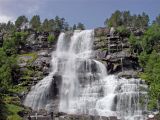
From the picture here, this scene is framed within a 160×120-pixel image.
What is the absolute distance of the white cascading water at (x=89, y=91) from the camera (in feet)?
264

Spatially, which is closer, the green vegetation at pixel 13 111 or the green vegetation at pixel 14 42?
the green vegetation at pixel 13 111

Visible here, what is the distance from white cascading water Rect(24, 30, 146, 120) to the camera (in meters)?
80.6

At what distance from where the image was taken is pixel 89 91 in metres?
89.7

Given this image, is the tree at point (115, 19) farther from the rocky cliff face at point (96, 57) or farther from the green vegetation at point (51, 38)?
the green vegetation at point (51, 38)

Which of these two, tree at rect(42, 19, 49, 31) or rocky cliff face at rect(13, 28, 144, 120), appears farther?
tree at rect(42, 19, 49, 31)

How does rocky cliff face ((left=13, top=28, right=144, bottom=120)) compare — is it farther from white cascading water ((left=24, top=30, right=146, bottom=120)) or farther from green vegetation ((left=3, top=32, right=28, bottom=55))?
white cascading water ((left=24, top=30, right=146, bottom=120))

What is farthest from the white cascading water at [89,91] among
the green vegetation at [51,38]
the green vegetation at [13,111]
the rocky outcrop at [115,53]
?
the green vegetation at [13,111]

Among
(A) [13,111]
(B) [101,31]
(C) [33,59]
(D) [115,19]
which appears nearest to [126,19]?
(D) [115,19]

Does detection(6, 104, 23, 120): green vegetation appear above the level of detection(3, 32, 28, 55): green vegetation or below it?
below

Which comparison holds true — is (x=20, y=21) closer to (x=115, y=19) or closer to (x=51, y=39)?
(x=115, y=19)

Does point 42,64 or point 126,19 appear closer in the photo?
point 42,64

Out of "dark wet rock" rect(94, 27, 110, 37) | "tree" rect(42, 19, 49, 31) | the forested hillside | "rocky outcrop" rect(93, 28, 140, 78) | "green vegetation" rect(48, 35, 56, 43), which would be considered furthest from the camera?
"tree" rect(42, 19, 49, 31)

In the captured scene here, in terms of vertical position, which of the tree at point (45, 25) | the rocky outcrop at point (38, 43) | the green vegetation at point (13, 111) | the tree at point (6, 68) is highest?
the tree at point (45, 25)

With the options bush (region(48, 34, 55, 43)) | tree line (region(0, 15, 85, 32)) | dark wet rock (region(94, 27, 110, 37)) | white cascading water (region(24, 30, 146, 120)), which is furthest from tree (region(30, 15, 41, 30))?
white cascading water (region(24, 30, 146, 120))
